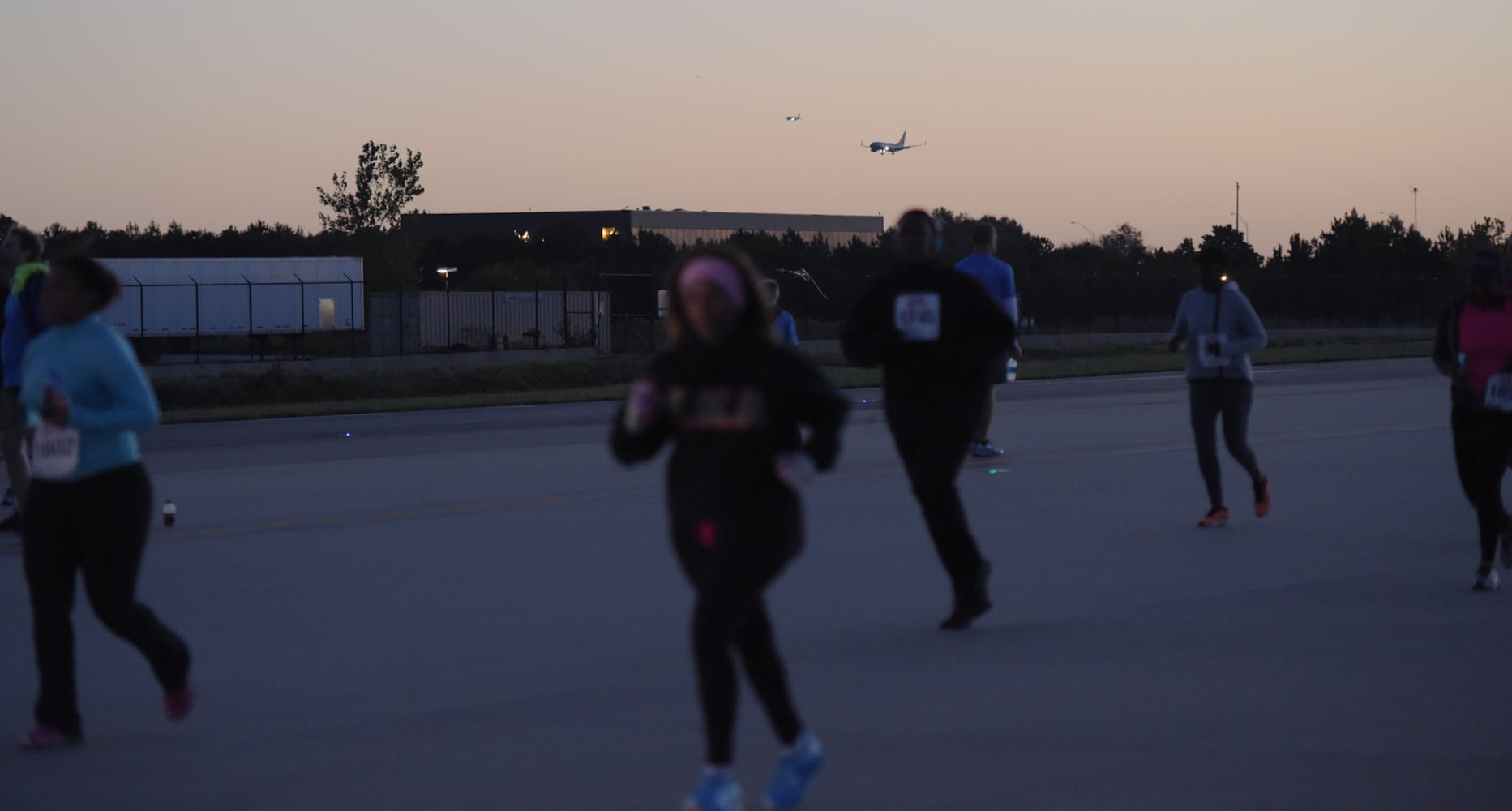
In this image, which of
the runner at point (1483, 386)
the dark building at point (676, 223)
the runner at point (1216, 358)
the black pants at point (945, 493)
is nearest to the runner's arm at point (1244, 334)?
the runner at point (1216, 358)

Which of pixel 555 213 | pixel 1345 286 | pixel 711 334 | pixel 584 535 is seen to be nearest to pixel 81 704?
pixel 711 334

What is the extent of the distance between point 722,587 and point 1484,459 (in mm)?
5405

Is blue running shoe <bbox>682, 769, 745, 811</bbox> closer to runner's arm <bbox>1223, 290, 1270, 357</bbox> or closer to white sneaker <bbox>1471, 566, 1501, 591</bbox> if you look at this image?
white sneaker <bbox>1471, 566, 1501, 591</bbox>

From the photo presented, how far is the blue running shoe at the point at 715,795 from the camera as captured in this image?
193 inches

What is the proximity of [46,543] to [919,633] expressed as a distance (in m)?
3.80

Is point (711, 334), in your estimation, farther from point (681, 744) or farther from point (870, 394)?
point (870, 394)

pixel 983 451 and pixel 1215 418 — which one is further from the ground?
pixel 1215 418

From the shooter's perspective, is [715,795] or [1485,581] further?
[1485,581]

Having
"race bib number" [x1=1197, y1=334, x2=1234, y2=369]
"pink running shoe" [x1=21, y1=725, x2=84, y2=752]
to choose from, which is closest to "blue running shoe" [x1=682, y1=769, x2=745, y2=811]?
"pink running shoe" [x1=21, y1=725, x2=84, y2=752]

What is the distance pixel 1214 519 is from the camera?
11469 mm

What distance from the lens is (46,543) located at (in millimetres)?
5871

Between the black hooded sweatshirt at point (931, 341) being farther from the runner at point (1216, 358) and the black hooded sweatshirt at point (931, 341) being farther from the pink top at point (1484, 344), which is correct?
the runner at point (1216, 358)

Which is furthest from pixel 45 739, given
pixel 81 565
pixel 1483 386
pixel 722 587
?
pixel 1483 386

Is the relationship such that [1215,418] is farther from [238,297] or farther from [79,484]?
[238,297]
